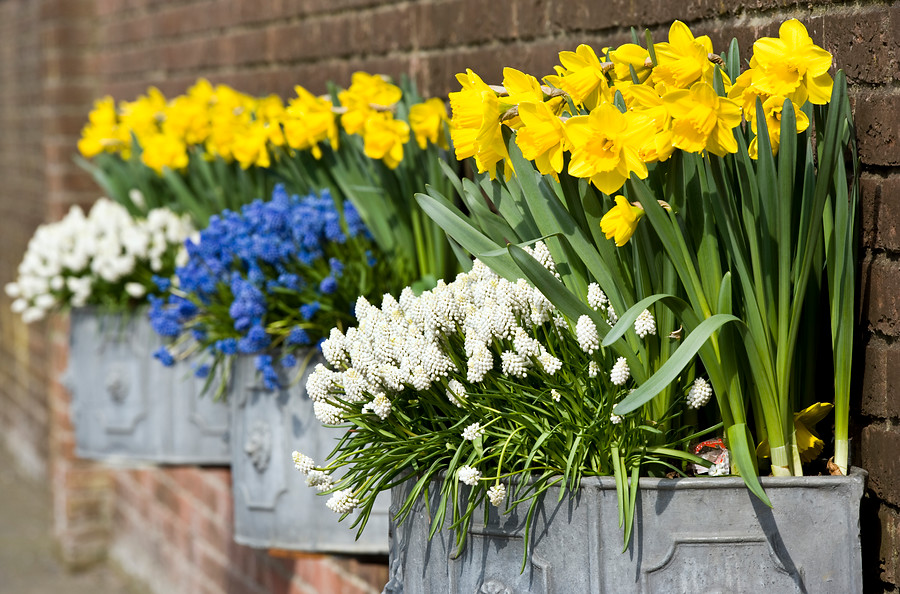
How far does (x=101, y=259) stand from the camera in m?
2.47

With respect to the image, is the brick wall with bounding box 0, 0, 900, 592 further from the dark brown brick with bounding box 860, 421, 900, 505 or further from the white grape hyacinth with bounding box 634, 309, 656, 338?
the white grape hyacinth with bounding box 634, 309, 656, 338

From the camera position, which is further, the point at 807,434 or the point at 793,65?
the point at 807,434

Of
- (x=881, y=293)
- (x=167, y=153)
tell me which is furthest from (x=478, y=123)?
(x=167, y=153)

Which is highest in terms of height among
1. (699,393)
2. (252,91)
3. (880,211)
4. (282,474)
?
(252,91)

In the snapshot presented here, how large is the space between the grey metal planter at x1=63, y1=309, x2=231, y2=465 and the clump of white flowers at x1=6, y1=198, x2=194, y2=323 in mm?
74

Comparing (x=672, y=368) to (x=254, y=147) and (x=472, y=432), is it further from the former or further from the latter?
(x=254, y=147)

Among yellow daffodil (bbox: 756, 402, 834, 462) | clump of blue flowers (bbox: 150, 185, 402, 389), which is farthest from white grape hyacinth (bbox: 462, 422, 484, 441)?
clump of blue flowers (bbox: 150, 185, 402, 389)

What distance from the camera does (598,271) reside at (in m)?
1.23

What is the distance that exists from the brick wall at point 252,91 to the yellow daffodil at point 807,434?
75 mm

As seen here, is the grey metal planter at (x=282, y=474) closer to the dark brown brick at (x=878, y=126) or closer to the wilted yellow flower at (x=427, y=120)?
the wilted yellow flower at (x=427, y=120)

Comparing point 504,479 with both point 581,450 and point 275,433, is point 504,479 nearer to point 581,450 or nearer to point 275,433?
point 581,450

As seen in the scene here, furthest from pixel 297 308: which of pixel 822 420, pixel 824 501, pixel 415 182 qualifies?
pixel 824 501

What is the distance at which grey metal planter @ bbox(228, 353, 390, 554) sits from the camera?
185 cm

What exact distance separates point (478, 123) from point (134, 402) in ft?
4.85
